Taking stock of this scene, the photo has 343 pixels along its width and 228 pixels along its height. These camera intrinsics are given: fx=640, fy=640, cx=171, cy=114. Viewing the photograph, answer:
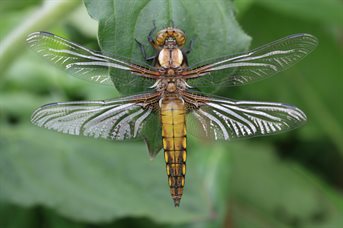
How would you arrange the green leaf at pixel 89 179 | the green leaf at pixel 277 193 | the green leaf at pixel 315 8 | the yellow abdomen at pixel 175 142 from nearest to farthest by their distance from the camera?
the yellow abdomen at pixel 175 142 < the green leaf at pixel 89 179 < the green leaf at pixel 277 193 < the green leaf at pixel 315 8

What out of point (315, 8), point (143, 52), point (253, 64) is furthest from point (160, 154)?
point (315, 8)

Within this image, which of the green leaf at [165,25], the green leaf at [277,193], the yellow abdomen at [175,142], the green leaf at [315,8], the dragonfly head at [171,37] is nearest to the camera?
the green leaf at [165,25]

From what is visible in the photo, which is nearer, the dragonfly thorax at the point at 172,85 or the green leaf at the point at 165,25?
the green leaf at the point at 165,25

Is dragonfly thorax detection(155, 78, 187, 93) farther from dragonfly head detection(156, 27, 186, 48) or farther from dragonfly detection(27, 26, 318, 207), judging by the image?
dragonfly head detection(156, 27, 186, 48)

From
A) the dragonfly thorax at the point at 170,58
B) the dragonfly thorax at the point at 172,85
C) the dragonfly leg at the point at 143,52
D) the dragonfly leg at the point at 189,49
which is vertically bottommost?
the dragonfly thorax at the point at 172,85

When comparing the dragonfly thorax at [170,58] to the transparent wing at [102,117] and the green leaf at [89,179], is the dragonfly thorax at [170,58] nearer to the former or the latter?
the transparent wing at [102,117]

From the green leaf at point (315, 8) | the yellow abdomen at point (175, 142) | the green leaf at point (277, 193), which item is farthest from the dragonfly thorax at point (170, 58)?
the green leaf at point (315, 8)

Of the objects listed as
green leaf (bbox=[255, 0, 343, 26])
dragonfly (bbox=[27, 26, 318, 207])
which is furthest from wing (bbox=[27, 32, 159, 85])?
green leaf (bbox=[255, 0, 343, 26])

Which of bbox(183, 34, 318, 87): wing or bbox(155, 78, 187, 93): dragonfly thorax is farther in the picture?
bbox(155, 78, 187, 93): dragonfly thorax
